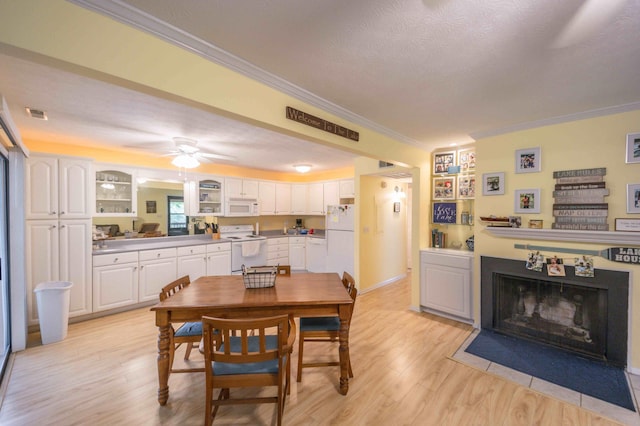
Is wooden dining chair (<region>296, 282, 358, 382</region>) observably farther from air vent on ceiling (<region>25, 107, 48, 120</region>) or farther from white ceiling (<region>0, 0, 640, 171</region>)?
air vent on ceiling (<region>25, 107, 48, 120</region>)

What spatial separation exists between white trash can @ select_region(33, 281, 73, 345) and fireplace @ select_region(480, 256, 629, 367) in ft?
15.9

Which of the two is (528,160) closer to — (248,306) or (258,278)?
(258,278)

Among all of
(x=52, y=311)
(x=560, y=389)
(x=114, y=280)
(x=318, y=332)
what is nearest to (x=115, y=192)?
(x=114, y=280)

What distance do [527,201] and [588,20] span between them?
2.00m

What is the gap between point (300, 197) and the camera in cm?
629

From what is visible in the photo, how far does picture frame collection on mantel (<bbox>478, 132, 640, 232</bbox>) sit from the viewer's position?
2.32 m

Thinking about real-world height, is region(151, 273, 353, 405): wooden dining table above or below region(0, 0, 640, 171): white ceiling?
below

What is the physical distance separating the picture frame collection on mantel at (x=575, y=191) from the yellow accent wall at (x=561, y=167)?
44 millimetres

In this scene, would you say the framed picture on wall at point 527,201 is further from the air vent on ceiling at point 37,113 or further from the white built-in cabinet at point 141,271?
the air vent on ceiling at point 37,113

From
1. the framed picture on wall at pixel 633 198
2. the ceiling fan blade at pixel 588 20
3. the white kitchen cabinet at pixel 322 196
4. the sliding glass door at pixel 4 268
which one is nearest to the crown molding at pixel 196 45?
the ceiling fan blade at pixel 588 20

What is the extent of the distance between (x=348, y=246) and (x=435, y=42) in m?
3.58

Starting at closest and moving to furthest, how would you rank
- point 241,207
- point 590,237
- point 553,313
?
1. point 590,237
2. point 553,313
3. point 241,207

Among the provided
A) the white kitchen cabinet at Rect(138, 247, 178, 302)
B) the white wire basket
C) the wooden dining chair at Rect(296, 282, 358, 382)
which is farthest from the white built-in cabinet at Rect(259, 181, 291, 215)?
the wooden dining chair at Rect(296, 282, 358, 382)

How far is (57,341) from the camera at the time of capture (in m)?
2.86
